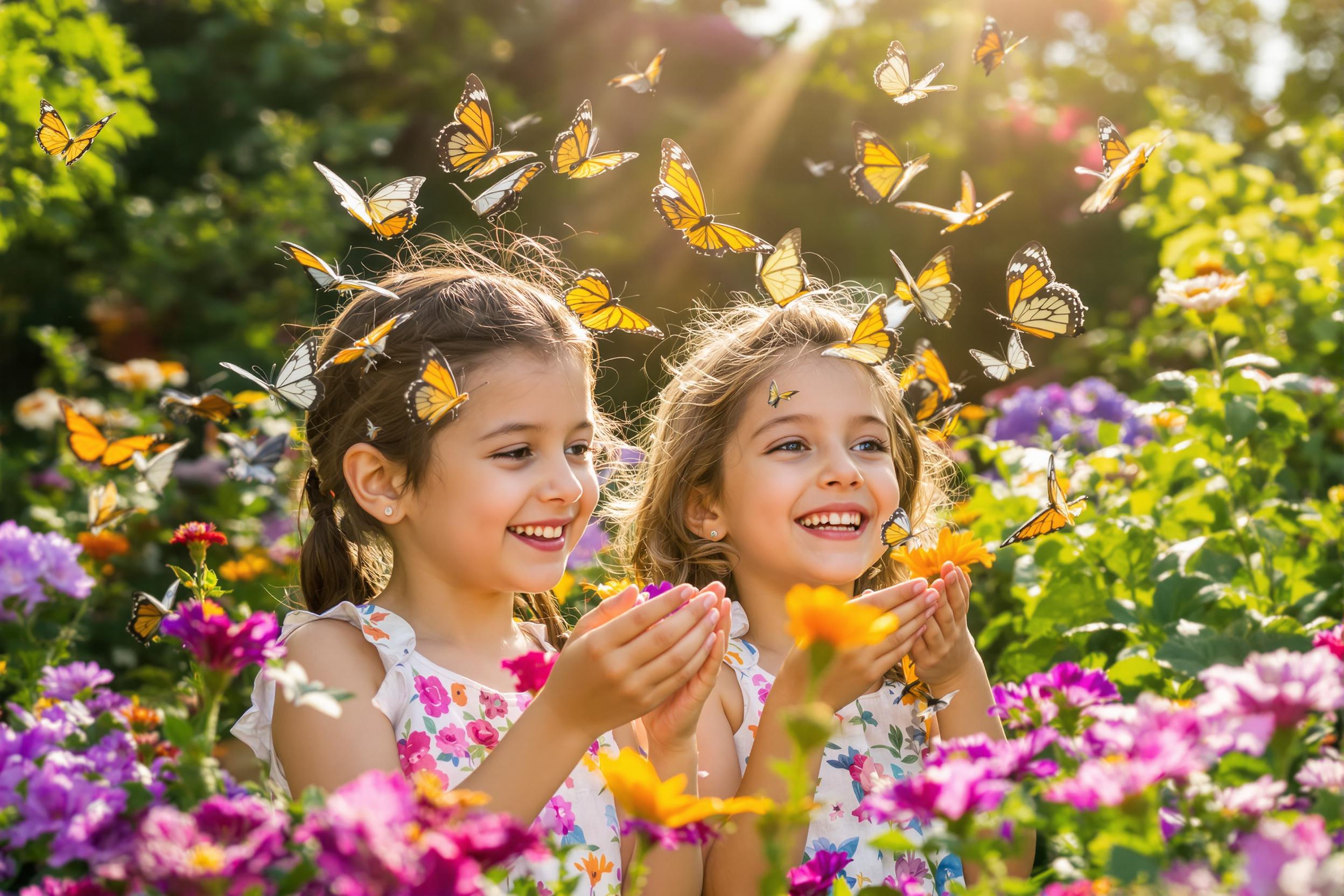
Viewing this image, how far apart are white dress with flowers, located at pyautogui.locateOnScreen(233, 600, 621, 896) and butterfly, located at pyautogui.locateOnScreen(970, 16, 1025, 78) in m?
1.21

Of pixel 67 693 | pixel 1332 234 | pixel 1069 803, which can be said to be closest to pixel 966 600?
pixel 1069 803

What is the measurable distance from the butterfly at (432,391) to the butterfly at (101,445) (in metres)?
0.85

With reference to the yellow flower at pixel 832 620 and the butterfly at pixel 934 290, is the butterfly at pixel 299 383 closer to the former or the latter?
the butterfly at pixel 934 290

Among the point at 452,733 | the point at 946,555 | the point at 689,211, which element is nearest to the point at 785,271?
the point at 689,211

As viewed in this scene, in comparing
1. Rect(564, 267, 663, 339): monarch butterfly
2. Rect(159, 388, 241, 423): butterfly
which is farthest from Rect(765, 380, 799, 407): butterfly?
Rect(159, 388, 241, 423): butterfly

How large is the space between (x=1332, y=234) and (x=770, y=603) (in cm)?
226

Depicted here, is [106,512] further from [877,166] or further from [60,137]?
[877,166]

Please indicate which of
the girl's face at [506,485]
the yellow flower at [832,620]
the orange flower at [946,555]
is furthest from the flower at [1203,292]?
the yellow flower at [832,620]

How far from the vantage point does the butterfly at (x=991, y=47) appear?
165 centimetres

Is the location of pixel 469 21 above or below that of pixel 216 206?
above

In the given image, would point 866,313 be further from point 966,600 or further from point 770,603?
point 770,603

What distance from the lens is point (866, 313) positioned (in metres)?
1.78

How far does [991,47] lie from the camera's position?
5.41 ft

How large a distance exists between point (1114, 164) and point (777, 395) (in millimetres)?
655
